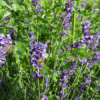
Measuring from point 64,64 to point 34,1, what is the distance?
2.60ft

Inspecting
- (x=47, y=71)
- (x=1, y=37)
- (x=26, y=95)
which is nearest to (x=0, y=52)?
(x=1, y=37)

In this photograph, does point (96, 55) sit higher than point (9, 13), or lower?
lower

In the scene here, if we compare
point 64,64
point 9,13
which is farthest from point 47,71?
point 64,64

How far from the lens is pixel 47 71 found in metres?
0.95

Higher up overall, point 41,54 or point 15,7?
point 15,7

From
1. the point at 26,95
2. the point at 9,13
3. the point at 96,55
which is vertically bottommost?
the point at 26,95

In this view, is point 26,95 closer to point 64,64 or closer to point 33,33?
point 64,64

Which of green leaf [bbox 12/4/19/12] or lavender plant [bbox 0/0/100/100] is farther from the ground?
green leaf [bbox 12/4/19/12]

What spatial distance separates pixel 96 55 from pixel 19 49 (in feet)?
3.49

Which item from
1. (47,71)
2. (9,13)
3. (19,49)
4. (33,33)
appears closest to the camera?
(19,49)

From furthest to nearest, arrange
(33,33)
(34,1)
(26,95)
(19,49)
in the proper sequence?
(33,33), (26,95), (34,1), (19,49)

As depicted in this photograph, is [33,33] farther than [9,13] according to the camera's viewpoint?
Yes

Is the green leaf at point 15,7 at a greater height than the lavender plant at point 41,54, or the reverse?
the green leaf at point 15,7

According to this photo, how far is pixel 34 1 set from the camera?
1.14 metres
